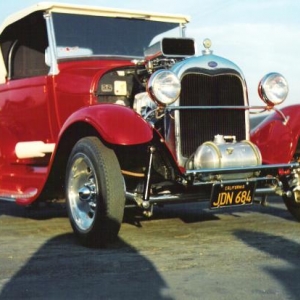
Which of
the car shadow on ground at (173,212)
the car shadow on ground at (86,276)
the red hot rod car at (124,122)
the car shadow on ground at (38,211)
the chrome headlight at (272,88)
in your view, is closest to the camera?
the car shadow on ground at (86,276)

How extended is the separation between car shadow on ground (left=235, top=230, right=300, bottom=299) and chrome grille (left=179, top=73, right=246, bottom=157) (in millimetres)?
978

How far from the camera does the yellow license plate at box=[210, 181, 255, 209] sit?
18.9ft

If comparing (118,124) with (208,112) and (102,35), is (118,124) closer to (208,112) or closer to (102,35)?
(208,112)

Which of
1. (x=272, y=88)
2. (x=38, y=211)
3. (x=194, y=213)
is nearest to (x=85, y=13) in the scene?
(x=272, y=88)

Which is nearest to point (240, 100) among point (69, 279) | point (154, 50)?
point (154, 50)

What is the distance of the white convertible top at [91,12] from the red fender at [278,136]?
2001mm

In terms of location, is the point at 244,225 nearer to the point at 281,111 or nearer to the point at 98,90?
the point at 281,111

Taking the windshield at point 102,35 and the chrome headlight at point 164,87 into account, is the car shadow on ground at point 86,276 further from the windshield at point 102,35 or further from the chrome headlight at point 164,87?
the windshield at point 102,35

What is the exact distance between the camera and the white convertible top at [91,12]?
7.26 meters

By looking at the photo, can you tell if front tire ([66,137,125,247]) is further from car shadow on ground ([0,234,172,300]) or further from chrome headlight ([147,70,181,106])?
chrome headlight ([147,70,181,106])

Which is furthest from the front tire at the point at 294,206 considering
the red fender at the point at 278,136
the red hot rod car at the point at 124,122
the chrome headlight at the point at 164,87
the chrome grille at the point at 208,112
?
the chrome headlight at the point at 164,87

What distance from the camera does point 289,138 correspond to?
657cm

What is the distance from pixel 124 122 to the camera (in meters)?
5.53

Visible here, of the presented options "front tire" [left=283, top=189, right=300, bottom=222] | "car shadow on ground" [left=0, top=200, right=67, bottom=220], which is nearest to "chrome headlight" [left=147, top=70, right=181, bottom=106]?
"front tire" [left=283, top=189, right=300, bottom=222]
